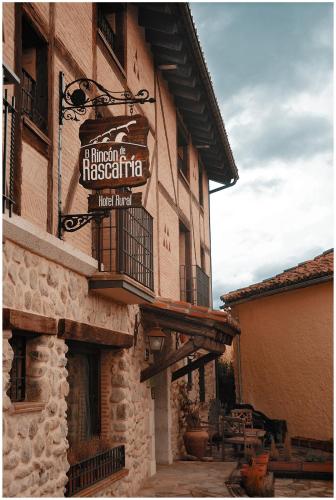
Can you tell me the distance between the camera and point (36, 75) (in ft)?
24.5

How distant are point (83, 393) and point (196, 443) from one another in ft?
17.6

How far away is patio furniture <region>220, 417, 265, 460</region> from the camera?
12648 mm

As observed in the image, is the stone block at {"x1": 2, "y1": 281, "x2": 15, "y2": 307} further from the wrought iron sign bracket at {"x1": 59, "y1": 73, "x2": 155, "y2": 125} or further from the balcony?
the wrought iron sign bracket at {"x1": 59, "y1": 73, "x2": 155, "y2": 125}

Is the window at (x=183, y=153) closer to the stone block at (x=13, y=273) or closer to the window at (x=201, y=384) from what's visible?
the window at (x=201, y=384)

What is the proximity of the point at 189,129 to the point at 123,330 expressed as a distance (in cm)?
775

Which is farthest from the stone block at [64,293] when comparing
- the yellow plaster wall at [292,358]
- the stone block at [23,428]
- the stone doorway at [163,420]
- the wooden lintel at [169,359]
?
the yellow plaster wall at [292,358]

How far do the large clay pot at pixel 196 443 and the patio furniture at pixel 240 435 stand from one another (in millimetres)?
447

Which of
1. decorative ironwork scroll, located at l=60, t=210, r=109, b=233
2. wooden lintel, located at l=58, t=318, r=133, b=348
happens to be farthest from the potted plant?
decorative ironwork scroll, located at l=60, t=210, r=109, b=233

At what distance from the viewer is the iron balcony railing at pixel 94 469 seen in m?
7.38

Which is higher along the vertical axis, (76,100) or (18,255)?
(76,100)

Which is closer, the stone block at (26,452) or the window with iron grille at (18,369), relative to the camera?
the stone block at (26,452)

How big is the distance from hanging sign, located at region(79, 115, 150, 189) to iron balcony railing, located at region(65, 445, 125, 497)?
3.25m

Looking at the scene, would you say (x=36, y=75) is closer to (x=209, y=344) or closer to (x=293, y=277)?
(x=209, y=344)

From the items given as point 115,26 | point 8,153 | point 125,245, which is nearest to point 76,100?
point 8,153
